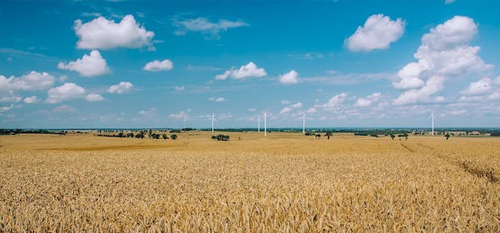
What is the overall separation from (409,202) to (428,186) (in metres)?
3.36

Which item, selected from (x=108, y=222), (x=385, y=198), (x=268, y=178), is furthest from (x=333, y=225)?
(x=268, y=178)

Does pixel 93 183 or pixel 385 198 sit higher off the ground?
pixel 385 198

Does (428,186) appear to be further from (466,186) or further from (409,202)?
(409,202)

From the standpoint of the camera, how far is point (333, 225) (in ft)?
18.3

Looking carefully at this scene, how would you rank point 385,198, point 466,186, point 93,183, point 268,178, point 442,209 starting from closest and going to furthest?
point 442,209 < point 385,198 < point 466,186 < point 93,183 < point 268,178

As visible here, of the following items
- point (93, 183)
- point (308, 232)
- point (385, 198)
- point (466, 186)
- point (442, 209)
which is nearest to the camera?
point (308, 232)

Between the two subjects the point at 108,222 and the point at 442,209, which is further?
the point at 442,209

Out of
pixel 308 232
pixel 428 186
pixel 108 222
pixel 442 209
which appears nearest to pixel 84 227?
pixel 108 222

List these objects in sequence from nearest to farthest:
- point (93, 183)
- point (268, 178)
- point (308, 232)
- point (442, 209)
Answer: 1. point (308, 232)
2. point (442, 209)
3. point (93, 183)
4. point (268, 178)

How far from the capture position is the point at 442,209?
7484mm

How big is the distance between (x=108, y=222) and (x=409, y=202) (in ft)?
21.4

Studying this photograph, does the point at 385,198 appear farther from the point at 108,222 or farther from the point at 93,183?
the point at 93,183

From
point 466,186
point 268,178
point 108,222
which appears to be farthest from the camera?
point 268,178

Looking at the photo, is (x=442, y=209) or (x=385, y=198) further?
(x=385, y=198)
